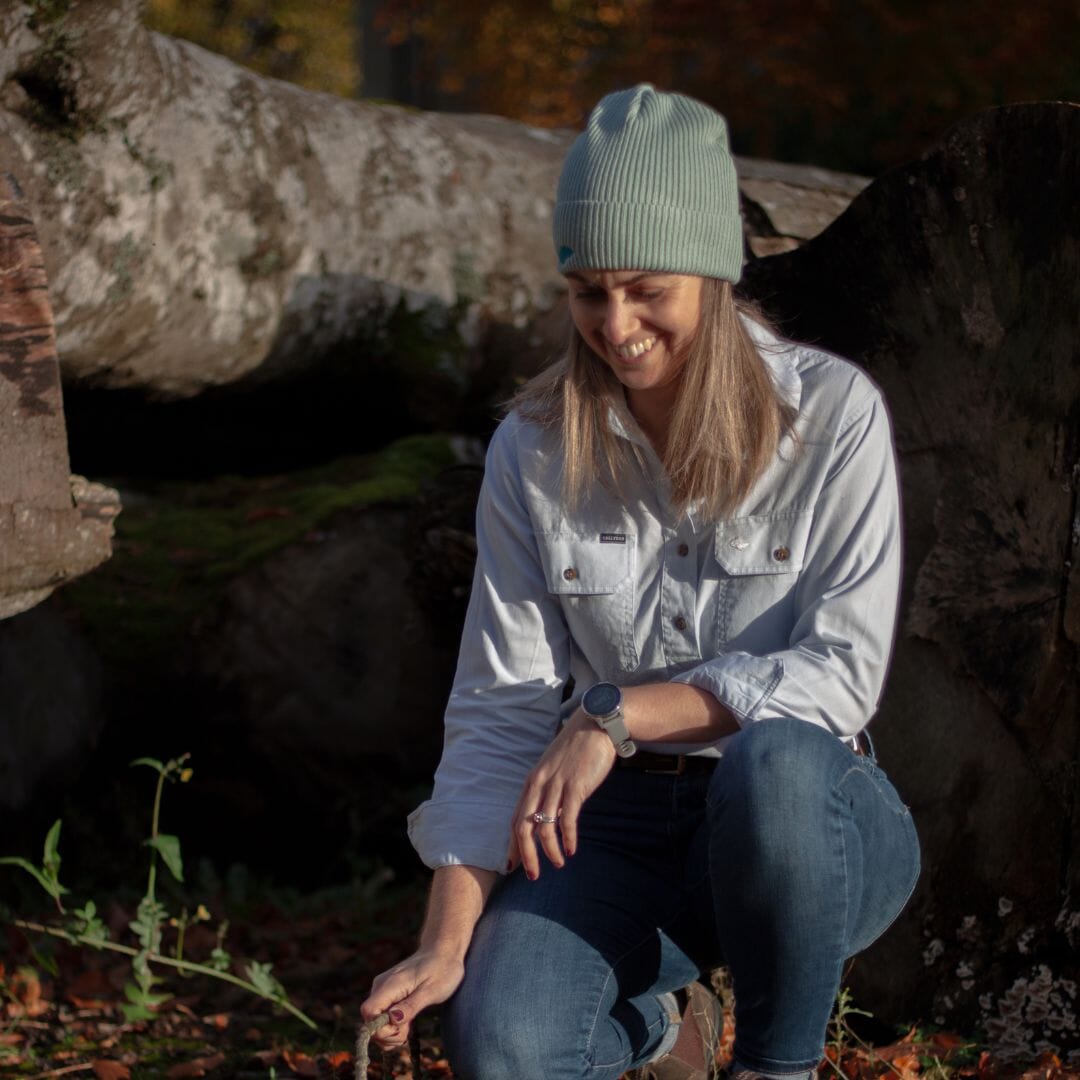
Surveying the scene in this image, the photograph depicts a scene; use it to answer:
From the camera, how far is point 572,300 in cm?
231

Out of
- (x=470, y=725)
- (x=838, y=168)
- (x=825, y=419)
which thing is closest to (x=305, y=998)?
(x=470, y=725)

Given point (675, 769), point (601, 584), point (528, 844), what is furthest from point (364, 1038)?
point (601, 584)

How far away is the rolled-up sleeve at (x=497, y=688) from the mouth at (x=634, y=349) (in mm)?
286

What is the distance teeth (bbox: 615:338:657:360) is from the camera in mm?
2242

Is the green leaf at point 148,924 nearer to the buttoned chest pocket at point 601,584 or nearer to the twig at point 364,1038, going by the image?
the twig at point 364,1038

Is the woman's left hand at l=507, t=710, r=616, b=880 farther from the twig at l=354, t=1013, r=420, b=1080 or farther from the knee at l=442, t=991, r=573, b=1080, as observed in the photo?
the twig at l=354, t=1013, r=420, b=1080

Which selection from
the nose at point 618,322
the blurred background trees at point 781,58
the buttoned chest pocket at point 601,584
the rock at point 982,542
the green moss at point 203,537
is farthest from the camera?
the blurred background trees at point 781,58

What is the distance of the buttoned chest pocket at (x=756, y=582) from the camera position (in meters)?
2.27

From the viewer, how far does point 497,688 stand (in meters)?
2.35

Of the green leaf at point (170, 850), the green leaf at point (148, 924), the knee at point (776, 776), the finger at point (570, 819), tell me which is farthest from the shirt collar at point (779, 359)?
the green leaf at point (148, 924)

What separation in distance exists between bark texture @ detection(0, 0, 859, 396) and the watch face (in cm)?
171

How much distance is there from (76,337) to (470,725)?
1.57m

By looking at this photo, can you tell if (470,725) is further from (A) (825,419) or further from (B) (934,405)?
(B) (934,405)

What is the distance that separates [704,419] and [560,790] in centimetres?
63
